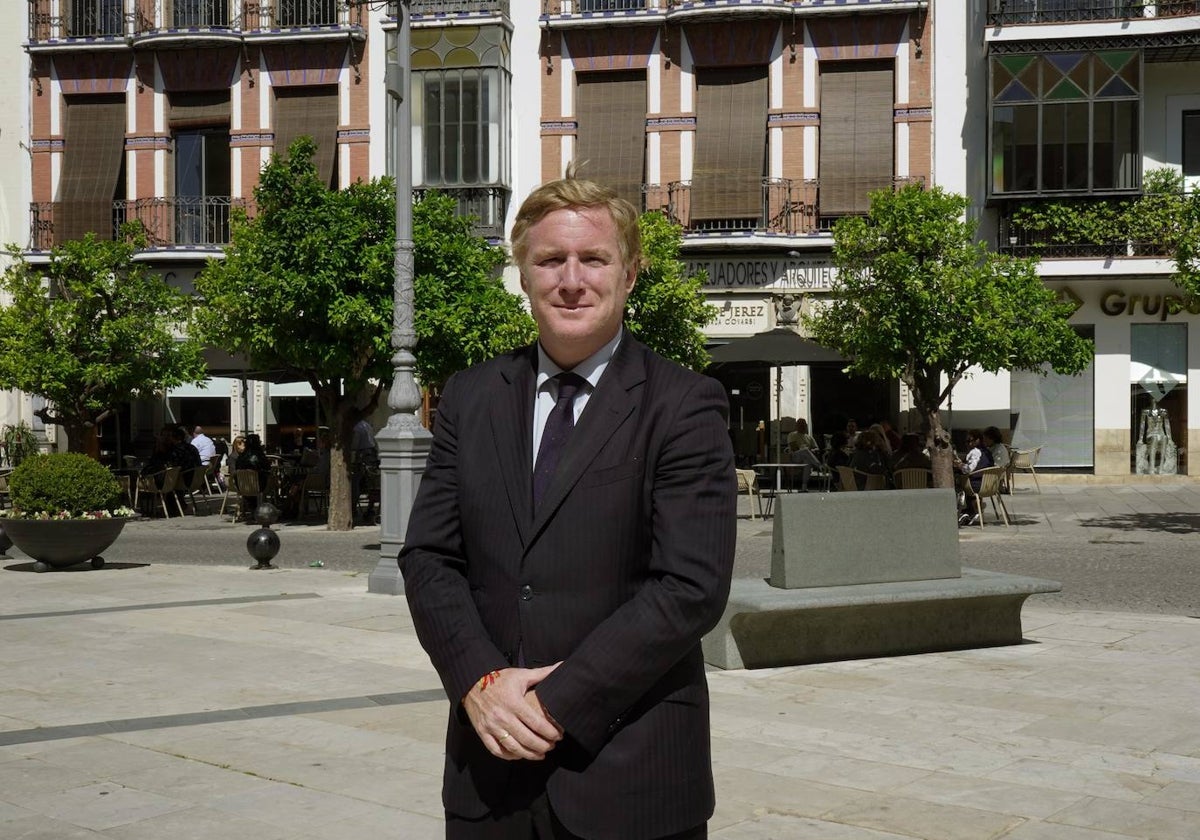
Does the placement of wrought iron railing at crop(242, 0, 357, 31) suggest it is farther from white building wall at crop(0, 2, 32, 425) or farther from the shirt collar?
the shirt collar

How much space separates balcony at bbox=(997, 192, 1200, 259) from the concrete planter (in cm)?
1892

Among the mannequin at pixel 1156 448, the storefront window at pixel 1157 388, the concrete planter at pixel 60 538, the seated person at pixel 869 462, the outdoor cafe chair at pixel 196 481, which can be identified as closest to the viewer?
the concrete planter at pixel 60 538

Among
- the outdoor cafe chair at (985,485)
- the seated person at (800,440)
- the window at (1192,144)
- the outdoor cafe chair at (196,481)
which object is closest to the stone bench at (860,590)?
the outdoor cafe chair at (985,485)

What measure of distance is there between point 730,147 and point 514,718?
27.1 m

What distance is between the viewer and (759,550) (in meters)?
17.0

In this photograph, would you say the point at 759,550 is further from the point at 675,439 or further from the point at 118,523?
the point at 675,439

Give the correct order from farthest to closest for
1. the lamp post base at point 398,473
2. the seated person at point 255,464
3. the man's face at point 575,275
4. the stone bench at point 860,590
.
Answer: the seated person at point 255,464
the lamp post base at point 398,473
the stone bench at point 860,590
the man's face at point 575,275

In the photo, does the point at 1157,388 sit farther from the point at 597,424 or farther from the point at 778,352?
the point at 597,424

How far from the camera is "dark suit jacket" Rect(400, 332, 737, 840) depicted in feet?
9.02

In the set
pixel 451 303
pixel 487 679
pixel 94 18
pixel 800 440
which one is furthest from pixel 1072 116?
pixel 487 679

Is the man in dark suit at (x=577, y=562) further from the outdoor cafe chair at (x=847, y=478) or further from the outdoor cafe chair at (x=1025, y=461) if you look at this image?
the outdoor cafe chair at (x=1025, y=461)

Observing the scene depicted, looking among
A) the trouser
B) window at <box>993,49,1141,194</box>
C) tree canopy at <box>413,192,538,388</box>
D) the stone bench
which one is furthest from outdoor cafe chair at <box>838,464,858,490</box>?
the trouser

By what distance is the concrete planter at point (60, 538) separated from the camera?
1449 cm

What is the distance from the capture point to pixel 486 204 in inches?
1165
